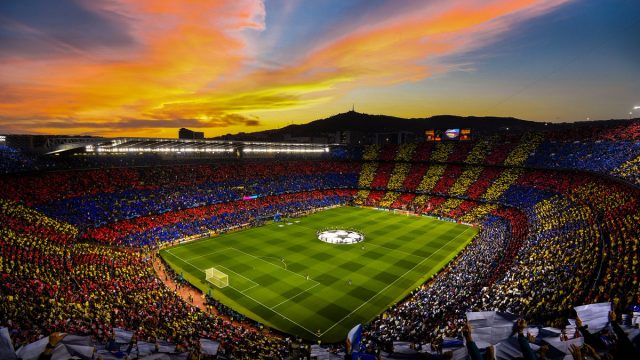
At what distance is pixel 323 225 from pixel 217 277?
74.6ft

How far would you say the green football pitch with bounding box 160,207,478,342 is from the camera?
26.6m

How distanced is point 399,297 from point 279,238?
66.9ft

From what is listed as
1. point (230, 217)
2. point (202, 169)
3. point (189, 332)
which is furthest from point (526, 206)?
point (202, 169)

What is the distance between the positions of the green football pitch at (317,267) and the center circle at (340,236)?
1104 mm

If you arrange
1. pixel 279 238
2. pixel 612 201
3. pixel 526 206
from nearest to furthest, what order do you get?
1. pixel 612 201
2. pixel 279 238
3. pixel 526 206

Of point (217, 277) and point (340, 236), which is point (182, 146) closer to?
point (217, 277)

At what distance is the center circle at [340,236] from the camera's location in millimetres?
43500

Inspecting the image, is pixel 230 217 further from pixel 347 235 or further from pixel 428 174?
pixel 428 174

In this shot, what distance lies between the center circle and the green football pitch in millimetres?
1104

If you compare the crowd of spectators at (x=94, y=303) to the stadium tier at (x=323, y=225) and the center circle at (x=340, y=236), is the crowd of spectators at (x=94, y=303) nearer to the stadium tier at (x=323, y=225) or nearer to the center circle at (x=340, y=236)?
the stadium tier at (x=323, y=225)

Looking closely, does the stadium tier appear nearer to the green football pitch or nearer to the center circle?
the green football pitch

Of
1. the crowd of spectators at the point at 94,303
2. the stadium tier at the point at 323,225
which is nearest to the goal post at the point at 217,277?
the stadium tier at the point at 323,225

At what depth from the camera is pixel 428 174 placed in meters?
71.6

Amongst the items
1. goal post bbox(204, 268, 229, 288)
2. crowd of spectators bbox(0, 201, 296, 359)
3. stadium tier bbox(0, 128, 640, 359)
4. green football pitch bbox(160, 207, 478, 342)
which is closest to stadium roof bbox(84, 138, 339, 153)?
stadium tier bbox(0, 128, 640, 359)
